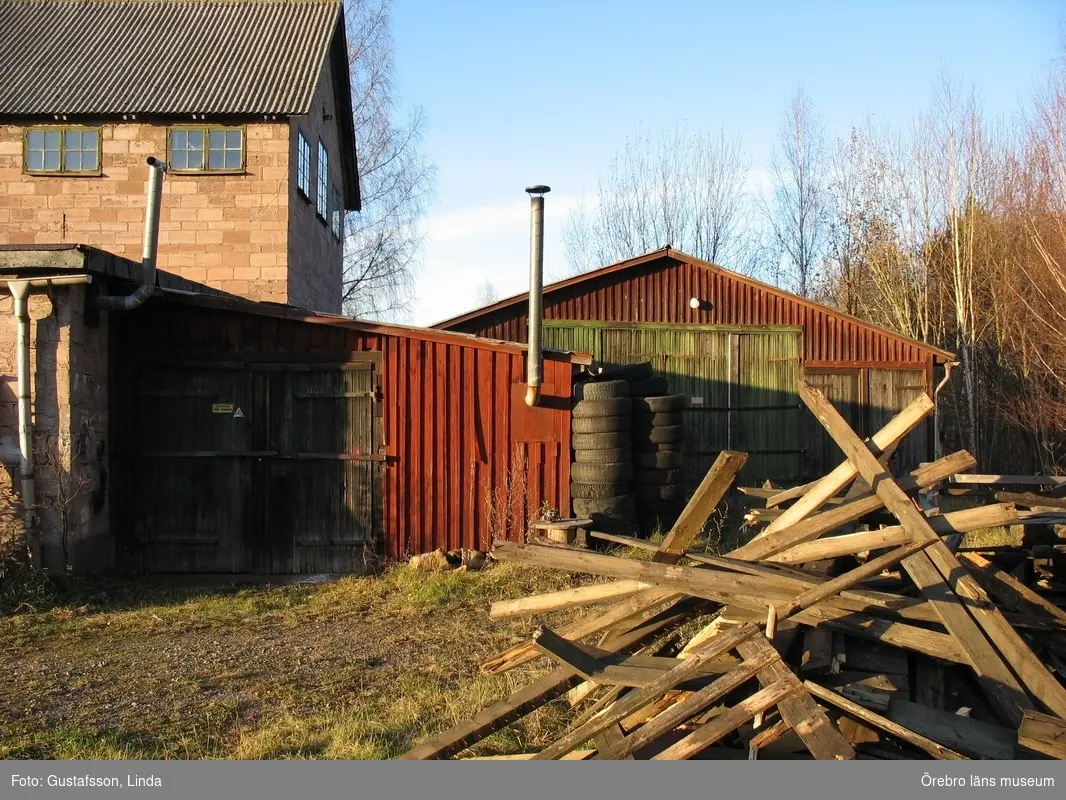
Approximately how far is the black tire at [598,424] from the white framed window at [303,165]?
8.47 metres

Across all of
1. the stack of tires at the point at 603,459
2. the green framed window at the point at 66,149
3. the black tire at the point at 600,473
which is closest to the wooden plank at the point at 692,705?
the stack of tires at the point at 603,459

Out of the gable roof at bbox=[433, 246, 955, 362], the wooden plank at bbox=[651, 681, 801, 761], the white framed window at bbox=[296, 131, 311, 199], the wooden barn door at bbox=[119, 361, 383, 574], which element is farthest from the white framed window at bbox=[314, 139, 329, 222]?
the wooden plank at bbox=[651, 681, 801, 761]

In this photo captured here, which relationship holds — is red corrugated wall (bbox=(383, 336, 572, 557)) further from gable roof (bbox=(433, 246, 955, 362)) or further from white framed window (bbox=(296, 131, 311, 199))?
white framed window (bbox=(296, 131, 311, 199))

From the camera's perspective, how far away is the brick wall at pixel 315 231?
16.3 m

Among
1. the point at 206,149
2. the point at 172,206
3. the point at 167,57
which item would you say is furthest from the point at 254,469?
the point at 167,57

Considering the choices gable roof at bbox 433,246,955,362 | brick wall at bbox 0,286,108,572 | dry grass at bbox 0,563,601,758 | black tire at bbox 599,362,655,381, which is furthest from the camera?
gable roof at bbox 433,246,955,362

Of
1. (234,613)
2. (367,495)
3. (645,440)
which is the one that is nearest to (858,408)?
(645,440)

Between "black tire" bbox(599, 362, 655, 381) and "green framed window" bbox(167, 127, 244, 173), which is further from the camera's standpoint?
"green framed window" bbox(167, 127, 244, 173)

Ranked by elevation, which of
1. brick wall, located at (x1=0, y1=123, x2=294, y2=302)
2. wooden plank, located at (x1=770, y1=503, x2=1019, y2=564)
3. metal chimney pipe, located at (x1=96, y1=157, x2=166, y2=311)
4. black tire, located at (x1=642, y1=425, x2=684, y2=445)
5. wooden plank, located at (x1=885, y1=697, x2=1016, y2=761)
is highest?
brick wall, located at (x1=0, y1=123, x2=294, y2=302)

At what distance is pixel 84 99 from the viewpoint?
15711mm

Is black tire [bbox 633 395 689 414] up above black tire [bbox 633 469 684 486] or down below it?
above

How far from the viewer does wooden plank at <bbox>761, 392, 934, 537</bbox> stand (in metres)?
5.25

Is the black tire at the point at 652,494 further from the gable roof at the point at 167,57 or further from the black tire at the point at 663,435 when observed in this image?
the gable roof at the point at 167,57

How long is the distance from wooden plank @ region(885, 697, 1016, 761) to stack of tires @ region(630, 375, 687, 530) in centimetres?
680
